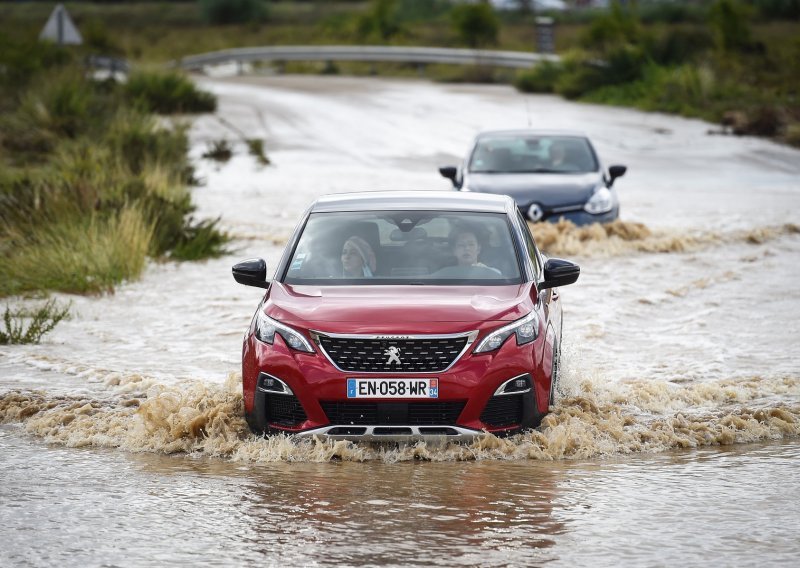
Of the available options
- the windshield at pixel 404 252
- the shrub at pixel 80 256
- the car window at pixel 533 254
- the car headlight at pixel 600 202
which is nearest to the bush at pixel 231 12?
the car headlight at pixel 600 202

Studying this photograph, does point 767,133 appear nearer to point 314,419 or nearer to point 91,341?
point 91,341

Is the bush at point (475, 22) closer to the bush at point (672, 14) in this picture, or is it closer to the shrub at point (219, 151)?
the bush at point (672, 14)

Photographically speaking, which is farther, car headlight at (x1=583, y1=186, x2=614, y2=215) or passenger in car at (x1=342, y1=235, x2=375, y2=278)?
car headlight at (x1=583, y1=186, x2=614, y2=215)

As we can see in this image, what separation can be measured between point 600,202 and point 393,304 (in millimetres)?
10587

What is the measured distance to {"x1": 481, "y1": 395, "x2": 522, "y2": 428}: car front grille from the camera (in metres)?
8.95

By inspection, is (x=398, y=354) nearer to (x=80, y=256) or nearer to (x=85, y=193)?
(x=80, y=256)

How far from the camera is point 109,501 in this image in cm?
809

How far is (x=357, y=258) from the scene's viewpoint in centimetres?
1012

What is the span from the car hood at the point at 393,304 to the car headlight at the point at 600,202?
385 inches

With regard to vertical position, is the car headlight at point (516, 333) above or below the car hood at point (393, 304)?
below

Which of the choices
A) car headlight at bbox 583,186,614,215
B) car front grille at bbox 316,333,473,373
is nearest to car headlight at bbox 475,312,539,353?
car front grille at bbox 316,333,473,373

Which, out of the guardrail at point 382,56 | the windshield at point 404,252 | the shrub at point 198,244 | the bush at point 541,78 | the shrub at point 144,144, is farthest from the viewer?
the guardrail at point 382,56

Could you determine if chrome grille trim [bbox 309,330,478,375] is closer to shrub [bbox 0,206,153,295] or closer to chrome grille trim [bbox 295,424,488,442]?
chrome grille trim [bbox 295,424,488,442]

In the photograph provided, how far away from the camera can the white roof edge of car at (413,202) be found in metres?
10.4
